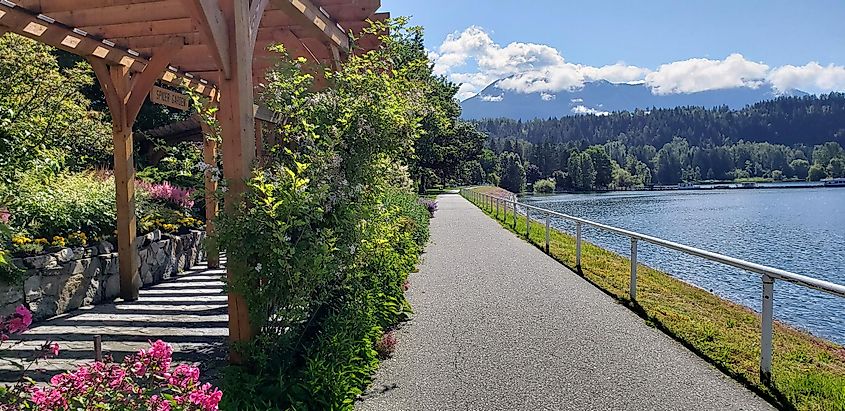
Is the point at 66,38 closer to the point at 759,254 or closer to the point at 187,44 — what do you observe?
the point at 187,44

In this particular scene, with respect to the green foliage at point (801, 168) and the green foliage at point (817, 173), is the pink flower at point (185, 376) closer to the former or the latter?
the green foliage at point (817, 173)

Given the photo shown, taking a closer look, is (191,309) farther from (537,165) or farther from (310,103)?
(537,165)

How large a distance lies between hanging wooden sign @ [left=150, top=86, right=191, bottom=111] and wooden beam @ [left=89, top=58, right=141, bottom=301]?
26.0 inches

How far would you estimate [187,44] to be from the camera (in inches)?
231

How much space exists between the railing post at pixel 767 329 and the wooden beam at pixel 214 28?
3.78 m

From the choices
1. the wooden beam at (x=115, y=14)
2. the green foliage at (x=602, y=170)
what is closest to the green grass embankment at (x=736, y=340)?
the wooden beam at (x=115, y=14)

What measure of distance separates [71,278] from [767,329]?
249 inches

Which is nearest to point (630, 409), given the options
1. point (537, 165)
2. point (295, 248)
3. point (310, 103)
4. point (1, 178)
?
point (295, 248)

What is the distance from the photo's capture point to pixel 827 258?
1318 cm

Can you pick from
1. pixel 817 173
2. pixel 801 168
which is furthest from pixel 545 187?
pixel 801 168

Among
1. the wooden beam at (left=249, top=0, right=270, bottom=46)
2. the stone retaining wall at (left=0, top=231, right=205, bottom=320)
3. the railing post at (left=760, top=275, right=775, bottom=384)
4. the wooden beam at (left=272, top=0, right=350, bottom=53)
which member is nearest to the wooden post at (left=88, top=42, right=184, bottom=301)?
the stone retaining wall at (left=0, top=231, right=205, bottom=320)

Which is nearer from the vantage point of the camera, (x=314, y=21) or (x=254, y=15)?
(x=254, y=15)

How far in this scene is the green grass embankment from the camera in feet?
12.3

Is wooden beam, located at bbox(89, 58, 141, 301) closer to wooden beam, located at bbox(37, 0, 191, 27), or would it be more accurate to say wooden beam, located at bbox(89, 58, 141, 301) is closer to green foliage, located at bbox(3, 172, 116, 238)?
green foliage, located at bbox(3, 172, 116, 238)
